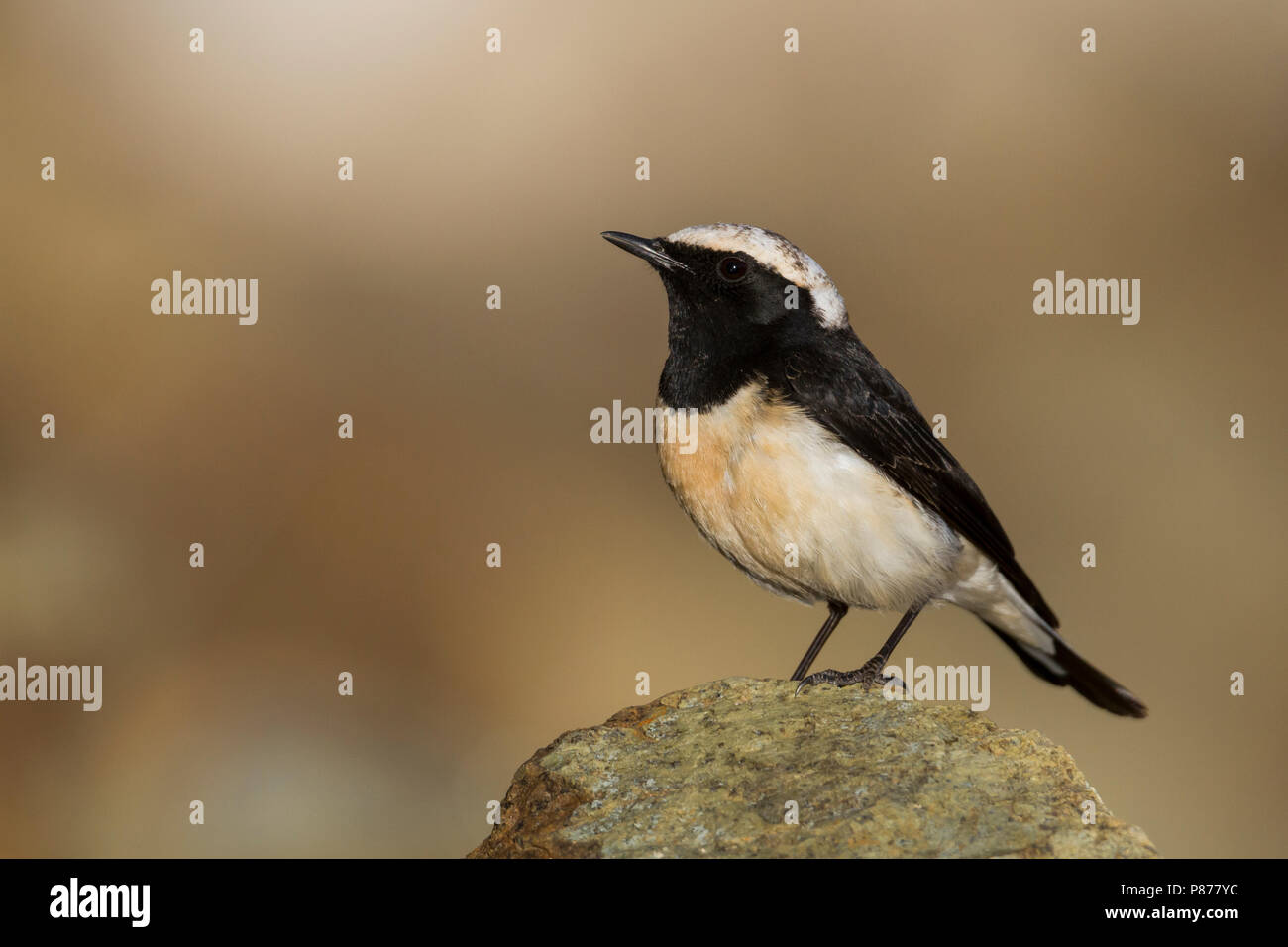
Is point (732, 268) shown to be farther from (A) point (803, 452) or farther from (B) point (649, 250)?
(A) point (803, 452)

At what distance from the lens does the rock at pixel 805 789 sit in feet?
14.8

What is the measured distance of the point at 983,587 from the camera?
6.74 m

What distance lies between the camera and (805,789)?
4840 millimetres

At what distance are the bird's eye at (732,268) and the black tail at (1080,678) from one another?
2.76m

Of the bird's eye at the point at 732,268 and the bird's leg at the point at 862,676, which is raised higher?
the bird's eye at the point at 732,268

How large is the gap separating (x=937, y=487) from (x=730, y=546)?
3.77ft

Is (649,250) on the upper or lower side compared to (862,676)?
upper

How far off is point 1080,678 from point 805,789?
2843 millimetres

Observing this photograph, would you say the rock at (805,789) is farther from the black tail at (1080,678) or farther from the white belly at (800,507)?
the black tail at (1080,678)

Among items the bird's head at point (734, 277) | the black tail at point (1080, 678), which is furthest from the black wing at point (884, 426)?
the black tail at point (1080, 678)

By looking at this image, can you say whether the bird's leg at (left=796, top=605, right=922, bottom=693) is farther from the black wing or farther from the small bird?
the black wing

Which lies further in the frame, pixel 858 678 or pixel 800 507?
pixel 858 678

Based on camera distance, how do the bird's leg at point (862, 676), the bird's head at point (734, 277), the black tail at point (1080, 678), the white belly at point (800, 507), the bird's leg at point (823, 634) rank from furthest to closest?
the black tail at point (1080, 678) < the bird's leg at point (823, 634) < the bird's head at point (734, 277) < the bird's leg at point (862, 676) < the white belly at point (800, 507)

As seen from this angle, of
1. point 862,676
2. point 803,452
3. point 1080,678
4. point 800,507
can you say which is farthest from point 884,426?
point 1080,678
